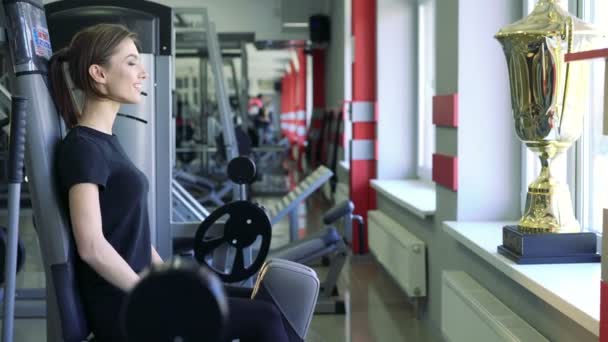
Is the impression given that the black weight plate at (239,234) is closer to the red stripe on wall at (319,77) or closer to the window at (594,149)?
the window at (594,149)

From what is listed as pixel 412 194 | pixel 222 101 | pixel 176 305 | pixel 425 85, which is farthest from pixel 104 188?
pixel 222 101

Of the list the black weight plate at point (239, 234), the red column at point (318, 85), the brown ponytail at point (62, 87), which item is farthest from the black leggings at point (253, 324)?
the red column at point (318, 85)

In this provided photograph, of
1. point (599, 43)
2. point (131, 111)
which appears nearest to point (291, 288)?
point (599, 43)

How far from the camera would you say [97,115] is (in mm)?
2111

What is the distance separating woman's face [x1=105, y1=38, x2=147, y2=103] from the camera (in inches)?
82.7

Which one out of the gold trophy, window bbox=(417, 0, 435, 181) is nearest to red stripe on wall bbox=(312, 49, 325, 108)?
window bbox=(417, 0, 435, 181)

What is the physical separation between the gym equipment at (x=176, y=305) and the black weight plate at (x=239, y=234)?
1982 mm

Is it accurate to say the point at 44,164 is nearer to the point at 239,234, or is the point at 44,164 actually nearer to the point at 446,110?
the point at 239,234

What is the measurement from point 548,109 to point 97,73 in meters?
1.35

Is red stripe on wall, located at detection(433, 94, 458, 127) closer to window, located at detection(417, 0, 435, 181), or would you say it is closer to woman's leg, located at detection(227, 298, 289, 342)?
woman's leg, located at detection(227, 298, 289, 342)

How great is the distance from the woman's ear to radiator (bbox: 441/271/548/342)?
1421mm

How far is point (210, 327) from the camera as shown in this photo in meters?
1.10

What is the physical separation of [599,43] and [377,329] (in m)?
2.28

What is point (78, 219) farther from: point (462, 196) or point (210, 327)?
point (462, 196)
